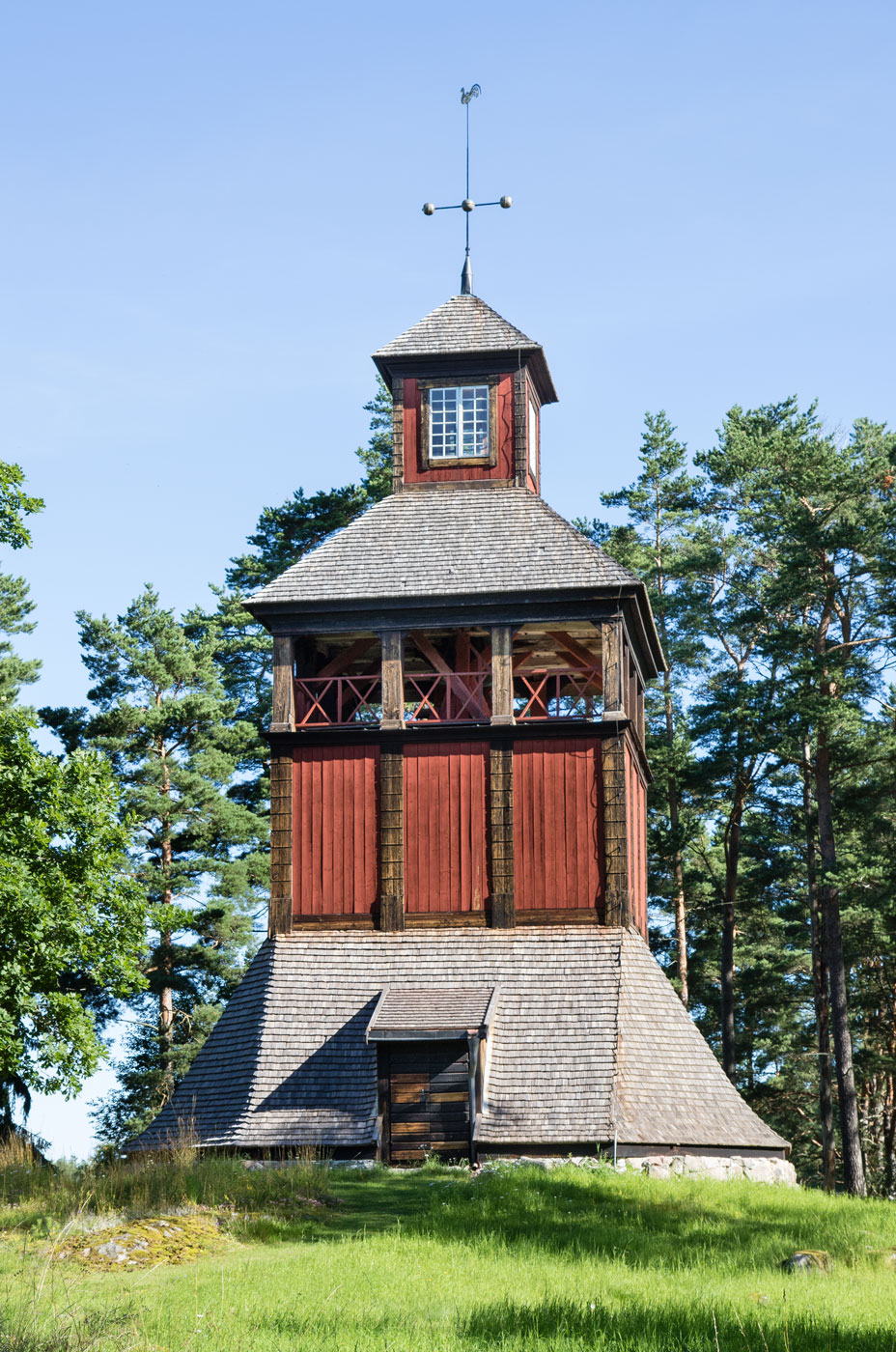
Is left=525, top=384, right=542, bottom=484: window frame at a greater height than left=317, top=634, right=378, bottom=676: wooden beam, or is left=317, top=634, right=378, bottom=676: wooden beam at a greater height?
left=525, top=384, right=542, bottom=484: window frame

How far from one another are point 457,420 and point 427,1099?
497 inches

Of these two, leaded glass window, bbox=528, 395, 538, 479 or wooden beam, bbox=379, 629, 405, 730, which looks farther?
leaded glass window, bbox=528, 395, 538, 479

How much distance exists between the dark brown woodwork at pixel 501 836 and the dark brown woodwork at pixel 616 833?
59.6 inches

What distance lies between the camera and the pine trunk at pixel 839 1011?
1438 inches

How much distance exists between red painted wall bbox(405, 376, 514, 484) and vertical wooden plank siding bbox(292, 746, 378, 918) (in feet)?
19.5

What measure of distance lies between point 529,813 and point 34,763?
831cm

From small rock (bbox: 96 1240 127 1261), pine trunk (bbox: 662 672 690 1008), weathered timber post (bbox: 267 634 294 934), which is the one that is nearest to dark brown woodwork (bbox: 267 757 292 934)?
weathered timber post (bbox: 267 634 294 934)

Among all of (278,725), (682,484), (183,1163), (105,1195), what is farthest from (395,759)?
(682,484)

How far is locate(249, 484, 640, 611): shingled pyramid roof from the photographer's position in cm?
2805

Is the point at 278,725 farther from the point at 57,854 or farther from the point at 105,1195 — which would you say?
the point at 105,1195

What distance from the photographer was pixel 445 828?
90.5 feet

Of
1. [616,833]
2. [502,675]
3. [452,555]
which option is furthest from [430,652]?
[616,833]

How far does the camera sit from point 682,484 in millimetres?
51344

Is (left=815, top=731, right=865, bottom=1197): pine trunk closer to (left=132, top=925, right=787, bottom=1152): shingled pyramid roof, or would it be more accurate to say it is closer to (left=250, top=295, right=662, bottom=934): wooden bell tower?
(left=250, top=295, right=662, bottom=934): wooden bell tower
